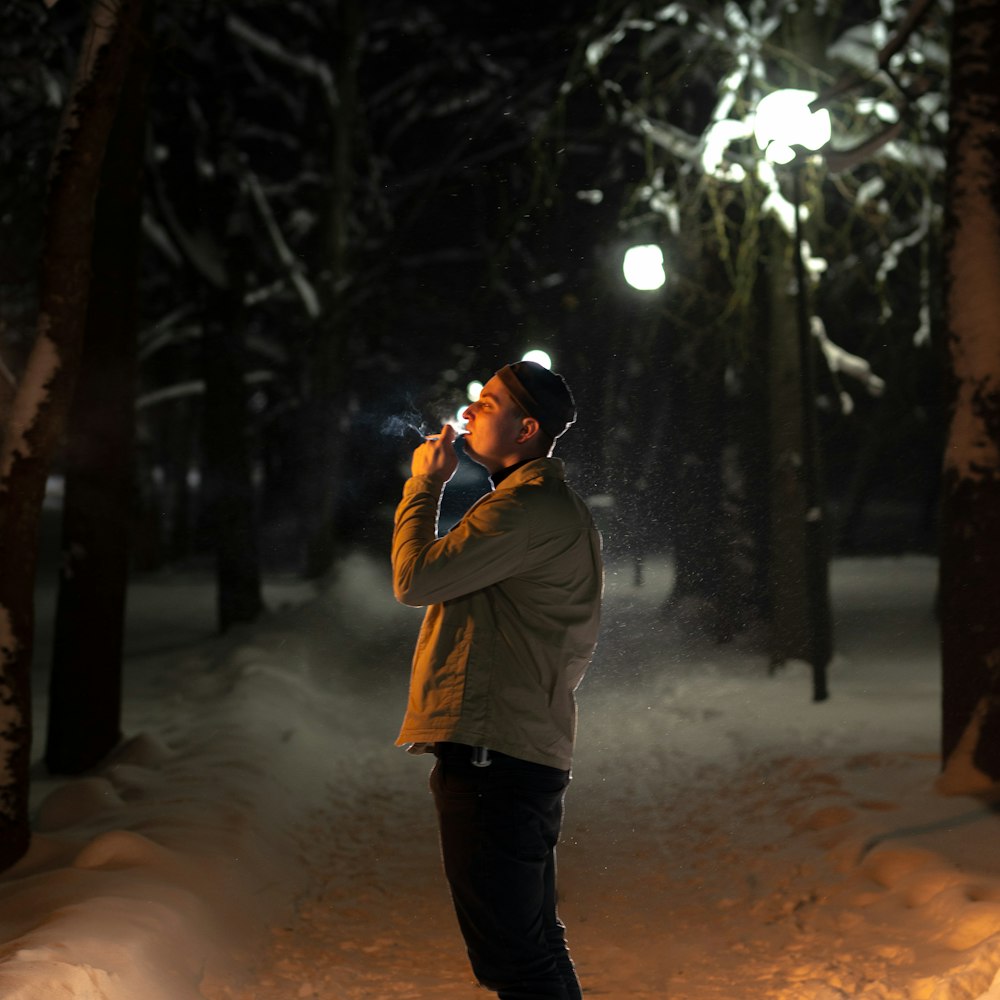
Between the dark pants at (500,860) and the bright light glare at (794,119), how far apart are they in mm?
7704

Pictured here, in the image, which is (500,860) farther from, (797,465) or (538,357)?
(797,465)

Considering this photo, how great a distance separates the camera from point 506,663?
3354 mm

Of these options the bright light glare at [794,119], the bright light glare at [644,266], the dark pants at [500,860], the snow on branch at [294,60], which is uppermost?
the snow on branch at [294,60]

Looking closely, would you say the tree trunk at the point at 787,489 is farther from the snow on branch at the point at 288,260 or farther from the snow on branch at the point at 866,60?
the snow on branch at the point at 288,260

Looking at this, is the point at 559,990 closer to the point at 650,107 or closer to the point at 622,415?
the point at 650,107

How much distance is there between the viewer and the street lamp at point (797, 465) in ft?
33.0

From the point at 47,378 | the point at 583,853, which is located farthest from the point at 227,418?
the point at 583,853

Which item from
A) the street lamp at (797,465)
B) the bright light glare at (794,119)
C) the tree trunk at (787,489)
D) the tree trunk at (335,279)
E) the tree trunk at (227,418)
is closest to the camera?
the bright light glare at (794,119)

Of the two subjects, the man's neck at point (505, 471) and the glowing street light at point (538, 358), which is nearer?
the man's neck at point (505, 471)

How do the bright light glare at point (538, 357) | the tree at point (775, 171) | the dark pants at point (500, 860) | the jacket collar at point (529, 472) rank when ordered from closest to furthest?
the dark pants at point (500, 860) < the jacket collar at point (529, 472) < the bright light glare at point (538, 357) < the tree at point (775, 171)

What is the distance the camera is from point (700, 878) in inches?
251

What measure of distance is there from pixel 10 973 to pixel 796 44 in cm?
1133

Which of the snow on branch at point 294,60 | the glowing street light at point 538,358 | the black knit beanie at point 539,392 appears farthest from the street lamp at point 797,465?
the snow on branch at point 294,60

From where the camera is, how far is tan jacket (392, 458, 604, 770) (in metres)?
3.29
